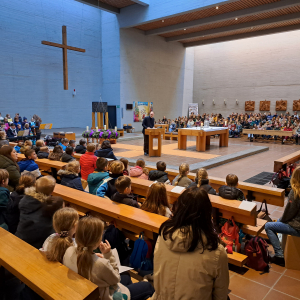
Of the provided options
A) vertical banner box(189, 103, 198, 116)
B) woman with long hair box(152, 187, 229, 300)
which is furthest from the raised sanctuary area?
vertical banner box(189, 103, 198, 116)

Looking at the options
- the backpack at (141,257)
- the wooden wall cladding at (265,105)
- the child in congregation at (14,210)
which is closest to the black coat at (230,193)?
the backpack at (141,257)

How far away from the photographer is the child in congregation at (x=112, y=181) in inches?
127

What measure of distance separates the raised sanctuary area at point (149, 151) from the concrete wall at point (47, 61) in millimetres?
73

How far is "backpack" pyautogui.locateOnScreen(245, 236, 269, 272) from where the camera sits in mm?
2684

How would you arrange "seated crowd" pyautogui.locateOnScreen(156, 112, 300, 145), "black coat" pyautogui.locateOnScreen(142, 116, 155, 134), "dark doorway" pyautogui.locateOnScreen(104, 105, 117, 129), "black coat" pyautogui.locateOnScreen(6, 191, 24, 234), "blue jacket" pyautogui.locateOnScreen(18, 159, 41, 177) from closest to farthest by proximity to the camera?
1. "black coat" pyautogui.locateOnScreen(6, 191, 24, 234)
2. "blue jacket" pyautogui.locateOnScreen(18, 159, 41, 177)
3. "black coat" pyautogui.locateOnScreen(142, 116, 155, 134)
4. "seated crowd" pyautogui.locateOnScreen(156, 112, 300, 145)
5. "dark doorway" pyautogui.locateOnScreen(104, 105, 117, 129)

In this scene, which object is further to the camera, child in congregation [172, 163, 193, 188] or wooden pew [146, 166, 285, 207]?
child in congregation [172, 163, 193, 188]

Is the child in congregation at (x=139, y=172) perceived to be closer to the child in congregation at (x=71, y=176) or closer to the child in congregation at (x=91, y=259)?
the child in congregation at (x=71, y=176)

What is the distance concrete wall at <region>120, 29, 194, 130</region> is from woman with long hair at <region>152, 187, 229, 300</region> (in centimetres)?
1553

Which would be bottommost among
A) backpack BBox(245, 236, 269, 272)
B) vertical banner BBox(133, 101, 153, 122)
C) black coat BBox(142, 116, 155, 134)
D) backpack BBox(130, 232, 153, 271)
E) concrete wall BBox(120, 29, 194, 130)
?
backpack BBox(245, 236, 269, 272)

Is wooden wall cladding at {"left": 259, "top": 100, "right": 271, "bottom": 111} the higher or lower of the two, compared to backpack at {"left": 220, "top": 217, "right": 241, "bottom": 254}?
higher

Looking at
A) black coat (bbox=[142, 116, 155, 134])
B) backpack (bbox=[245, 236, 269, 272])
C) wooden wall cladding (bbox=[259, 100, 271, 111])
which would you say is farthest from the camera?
wooden wall cladding (bbox=[259, 100, 271, 111])

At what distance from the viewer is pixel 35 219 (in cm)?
221

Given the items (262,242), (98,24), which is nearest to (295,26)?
(98,24)

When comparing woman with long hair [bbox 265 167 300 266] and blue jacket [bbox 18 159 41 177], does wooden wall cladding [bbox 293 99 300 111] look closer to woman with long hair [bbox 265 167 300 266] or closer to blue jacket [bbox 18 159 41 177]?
woman with long hair [bbox 265 167 300 266]
